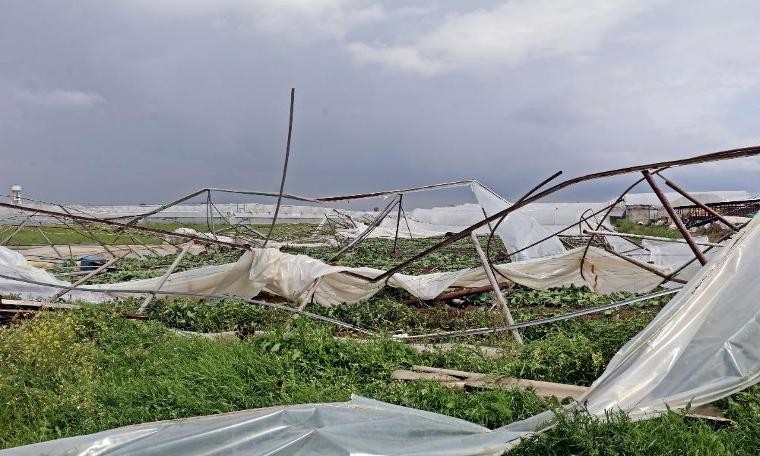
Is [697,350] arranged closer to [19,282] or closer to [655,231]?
[19,282]

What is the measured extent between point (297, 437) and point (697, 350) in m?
2.56

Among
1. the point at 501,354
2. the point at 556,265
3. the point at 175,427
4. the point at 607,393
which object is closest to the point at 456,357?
the point at 501,354

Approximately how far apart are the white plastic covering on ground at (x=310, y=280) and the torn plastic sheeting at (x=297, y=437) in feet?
15.6

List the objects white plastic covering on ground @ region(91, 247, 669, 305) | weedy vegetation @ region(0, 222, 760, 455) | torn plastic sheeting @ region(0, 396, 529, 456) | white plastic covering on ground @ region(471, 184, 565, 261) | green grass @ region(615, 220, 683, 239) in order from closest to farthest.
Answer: torn plastic sheeting @ region(0, 396, 529, 456) → weedy vegetation @ region(0, 222, 760, 455) → white plastic covering on ground @ region(91, 247, 669, 305) → white plastic covering on ground @ region(471, 184, 565, 261) → green grass @ region(615, 220, 683, 239)

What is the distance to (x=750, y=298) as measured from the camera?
13.7 feet

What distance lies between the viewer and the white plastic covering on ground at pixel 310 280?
8727 millimetres

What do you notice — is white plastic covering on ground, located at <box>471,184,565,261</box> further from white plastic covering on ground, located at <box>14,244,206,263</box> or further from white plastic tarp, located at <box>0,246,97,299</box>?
white plastic covering on ground, located at <box>14,244,206,263</box>

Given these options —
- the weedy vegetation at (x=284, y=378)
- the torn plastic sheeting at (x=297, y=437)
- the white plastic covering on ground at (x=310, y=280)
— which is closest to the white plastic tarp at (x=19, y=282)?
the white plastic covering on ground at (x=310, y=280)

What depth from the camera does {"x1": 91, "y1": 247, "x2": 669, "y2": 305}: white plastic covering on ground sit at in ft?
28.6

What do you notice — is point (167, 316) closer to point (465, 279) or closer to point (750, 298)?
point (465, 279)

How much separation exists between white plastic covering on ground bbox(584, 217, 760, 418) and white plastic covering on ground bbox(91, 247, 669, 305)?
4895 millimetres

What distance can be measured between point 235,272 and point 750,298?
664cm

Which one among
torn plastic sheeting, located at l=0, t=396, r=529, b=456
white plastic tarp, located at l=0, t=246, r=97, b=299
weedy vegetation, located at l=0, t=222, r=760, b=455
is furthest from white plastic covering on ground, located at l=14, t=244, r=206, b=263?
torn plastic sheeting, located at l=0, t=396, r=529, b=456

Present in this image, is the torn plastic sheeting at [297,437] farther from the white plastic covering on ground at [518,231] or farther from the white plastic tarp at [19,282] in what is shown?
the white plastic covering on ground at [518,231]
